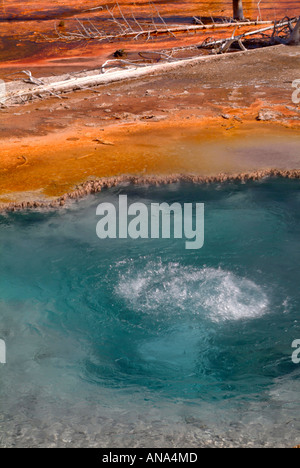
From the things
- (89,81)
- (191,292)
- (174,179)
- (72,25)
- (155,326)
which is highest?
(72,25)

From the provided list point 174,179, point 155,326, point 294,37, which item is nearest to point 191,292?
point 155,326

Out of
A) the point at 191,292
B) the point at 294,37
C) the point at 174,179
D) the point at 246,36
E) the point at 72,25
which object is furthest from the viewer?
the point at 72,25

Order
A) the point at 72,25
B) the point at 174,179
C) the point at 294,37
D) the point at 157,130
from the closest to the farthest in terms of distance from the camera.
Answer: the point at 174,179 → the point at 157,130 → the point at 294,37 → the point at 72,25

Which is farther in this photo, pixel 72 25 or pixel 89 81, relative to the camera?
pixel 72 25

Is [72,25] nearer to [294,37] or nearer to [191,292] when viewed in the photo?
[294,37]

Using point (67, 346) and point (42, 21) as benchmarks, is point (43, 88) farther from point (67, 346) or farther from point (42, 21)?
point (42, 21)

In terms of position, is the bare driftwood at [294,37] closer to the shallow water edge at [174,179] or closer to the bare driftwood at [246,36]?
the bare driftwood at [246,36]

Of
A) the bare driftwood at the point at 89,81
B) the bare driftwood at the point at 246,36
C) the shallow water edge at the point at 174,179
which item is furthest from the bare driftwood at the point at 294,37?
the shallow water edge at the point at 174,179

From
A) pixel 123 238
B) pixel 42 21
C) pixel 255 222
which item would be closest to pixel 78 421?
pixel 123 238
